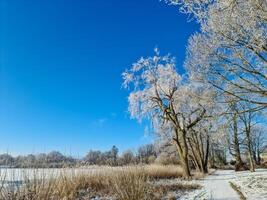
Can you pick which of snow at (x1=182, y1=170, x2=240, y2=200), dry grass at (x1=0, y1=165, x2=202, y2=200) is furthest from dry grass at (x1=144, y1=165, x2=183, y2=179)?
dry grass at (x1=0, y1=165, x2=202, y2=200)

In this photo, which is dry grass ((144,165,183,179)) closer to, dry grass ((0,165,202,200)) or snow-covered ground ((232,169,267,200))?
snow-covered ground ((232,169,267,200))

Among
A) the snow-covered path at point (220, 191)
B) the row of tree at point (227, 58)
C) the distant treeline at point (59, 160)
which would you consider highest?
the row of tree at point (227, 58)

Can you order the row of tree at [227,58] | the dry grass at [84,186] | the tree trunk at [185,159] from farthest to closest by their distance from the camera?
the tree trunk at [185,159] < the row of tree at [227,58] < the dry grass at [84,186]

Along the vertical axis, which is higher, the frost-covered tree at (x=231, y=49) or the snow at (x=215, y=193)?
the frost-covered tree at (x=231, y=49)

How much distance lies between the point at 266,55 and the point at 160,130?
14543 mm

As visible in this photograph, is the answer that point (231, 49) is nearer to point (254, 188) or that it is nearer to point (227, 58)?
point (227, 58)

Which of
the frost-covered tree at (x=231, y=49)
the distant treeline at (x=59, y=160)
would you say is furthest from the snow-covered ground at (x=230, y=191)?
the frost-covered tree at (x=231, y=49)

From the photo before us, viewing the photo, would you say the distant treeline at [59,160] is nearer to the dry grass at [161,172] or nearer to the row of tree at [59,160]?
the row of tree at [59,160]

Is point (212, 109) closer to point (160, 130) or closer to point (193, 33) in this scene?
point (193, 33)

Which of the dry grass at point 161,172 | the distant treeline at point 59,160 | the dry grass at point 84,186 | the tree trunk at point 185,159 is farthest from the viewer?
the tree trunk at point 185,159

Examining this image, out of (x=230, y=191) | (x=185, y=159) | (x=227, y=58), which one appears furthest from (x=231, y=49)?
(x=185, y=159)

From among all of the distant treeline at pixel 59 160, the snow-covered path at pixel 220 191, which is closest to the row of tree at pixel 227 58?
the snow-covered path at pixel 220 191

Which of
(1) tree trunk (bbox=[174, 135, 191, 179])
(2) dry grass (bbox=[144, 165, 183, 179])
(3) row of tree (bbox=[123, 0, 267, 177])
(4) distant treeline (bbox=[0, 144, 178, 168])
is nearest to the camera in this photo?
(4) distant treeline (bbox=[0, 144, 178, 168])

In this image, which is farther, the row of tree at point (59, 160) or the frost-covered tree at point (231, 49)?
the frost-covered tree at point (231, 49)
